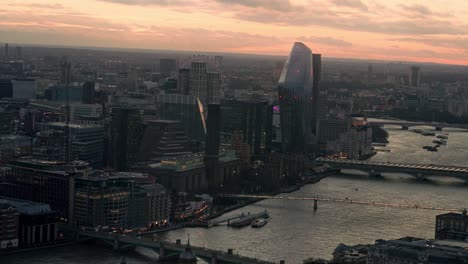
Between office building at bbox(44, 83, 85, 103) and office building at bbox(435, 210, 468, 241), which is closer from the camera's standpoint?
office building at bbox(435, 210, 468, 241)

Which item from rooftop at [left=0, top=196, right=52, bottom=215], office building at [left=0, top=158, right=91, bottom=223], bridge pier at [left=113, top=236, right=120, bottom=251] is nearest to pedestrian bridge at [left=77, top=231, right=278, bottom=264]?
bridge pier at [left=113, top=236, right=120, bottom=251]

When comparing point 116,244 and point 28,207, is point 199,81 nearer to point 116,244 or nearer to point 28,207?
point 28,207

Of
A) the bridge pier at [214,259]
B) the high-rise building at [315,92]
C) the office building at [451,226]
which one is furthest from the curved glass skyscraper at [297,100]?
the bridge pier at [214,259]

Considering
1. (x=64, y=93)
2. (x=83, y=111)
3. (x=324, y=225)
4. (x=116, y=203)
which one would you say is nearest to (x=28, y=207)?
(x=116, y=203)

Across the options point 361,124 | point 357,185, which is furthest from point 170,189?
point 361,124

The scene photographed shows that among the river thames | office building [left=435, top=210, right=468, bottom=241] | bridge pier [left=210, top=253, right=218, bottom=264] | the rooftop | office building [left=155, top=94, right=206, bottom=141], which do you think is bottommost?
the river thames

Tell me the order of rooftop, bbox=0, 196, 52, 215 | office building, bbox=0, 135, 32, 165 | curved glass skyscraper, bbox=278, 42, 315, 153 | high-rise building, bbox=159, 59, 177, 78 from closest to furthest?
rooftop, bbox=0, 196, 52, 215 → office building, bbox=0, 135, 32, 165 → curved glass skyscraper, bbox=278, 42, 315, 153 → high-rise building, bbox=159, 59, 177, 78

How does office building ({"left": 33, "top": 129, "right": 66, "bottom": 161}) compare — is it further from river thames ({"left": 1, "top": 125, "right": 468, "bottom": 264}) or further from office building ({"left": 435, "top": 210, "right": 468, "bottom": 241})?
office building ({"left": 435, "top": 210, "right": 468, "bottom": 241})
